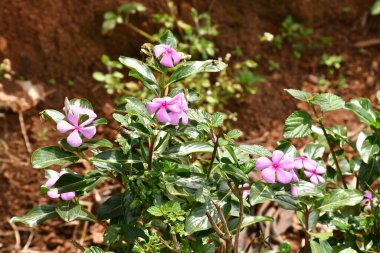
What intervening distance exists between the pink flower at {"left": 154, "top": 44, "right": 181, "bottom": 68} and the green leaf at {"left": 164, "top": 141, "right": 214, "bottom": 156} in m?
0.24

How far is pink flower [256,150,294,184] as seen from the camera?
1629 mm

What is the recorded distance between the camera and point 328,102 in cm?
181

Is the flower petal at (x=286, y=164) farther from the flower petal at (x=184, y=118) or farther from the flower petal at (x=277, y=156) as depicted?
the flower petal at (x=184, y=118)

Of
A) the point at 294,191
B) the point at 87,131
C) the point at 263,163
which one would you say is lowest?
the point at 294,191

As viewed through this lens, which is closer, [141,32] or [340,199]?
[340,199]

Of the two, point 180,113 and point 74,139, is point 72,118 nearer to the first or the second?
point 74,139

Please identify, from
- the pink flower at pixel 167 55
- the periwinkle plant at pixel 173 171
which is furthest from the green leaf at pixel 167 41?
the pink flower at pixel 167 55

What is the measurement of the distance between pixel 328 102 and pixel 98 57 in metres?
1.76

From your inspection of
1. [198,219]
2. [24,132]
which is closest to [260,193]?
[198,219]

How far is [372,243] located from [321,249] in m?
0.33

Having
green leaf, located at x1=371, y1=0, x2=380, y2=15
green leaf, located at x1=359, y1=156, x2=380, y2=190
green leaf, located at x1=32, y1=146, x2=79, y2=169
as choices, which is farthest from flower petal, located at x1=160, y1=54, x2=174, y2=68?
green leaf, located at x1=371, y1=0, x2=380, y2=15

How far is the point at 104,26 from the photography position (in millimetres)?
3197

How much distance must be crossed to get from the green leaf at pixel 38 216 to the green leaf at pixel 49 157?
1.05ft

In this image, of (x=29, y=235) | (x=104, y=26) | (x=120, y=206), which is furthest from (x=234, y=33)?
(x=120, y=206)
